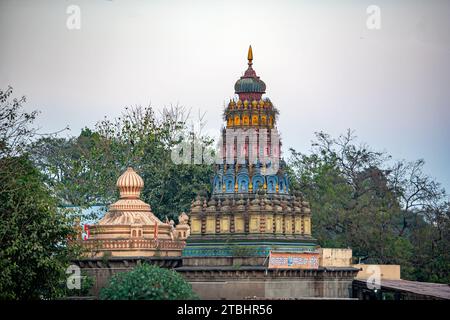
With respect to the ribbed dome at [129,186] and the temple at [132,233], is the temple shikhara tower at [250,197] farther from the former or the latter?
the ribbed dome at [129,186]

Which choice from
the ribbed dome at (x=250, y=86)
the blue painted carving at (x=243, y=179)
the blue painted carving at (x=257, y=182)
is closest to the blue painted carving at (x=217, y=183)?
the blue painted carving at (x=243, y=179)

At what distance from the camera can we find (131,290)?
47469 millimetres

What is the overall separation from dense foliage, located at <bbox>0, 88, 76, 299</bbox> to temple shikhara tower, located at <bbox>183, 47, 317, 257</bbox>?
6.11m

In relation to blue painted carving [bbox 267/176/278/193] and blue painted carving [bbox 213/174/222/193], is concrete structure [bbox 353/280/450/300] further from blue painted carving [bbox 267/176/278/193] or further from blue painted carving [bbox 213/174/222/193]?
blue painted carving [bbox 213/174/222/193]

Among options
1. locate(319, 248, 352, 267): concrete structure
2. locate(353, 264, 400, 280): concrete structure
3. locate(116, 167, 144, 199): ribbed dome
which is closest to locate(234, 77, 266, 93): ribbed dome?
locate(116, 167, 144, 199): ribbed dome

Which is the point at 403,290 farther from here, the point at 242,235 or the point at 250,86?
the point at 250,86

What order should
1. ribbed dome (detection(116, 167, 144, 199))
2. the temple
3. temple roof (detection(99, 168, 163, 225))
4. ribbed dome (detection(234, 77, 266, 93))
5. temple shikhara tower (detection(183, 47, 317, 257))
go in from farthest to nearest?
ribbed dome (detection(116, 167, 144, 199)) → temple roof (detection(99, 168, 163, 225)) → ribbed dome (detection(234, 77, 266, 93)) → the temple → temple shikhara tower (detection(183, 47, 317, 257))

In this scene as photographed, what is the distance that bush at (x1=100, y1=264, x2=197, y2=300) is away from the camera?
4719cm

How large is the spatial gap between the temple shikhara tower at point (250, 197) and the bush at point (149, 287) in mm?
5535

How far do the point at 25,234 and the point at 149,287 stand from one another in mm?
4987
